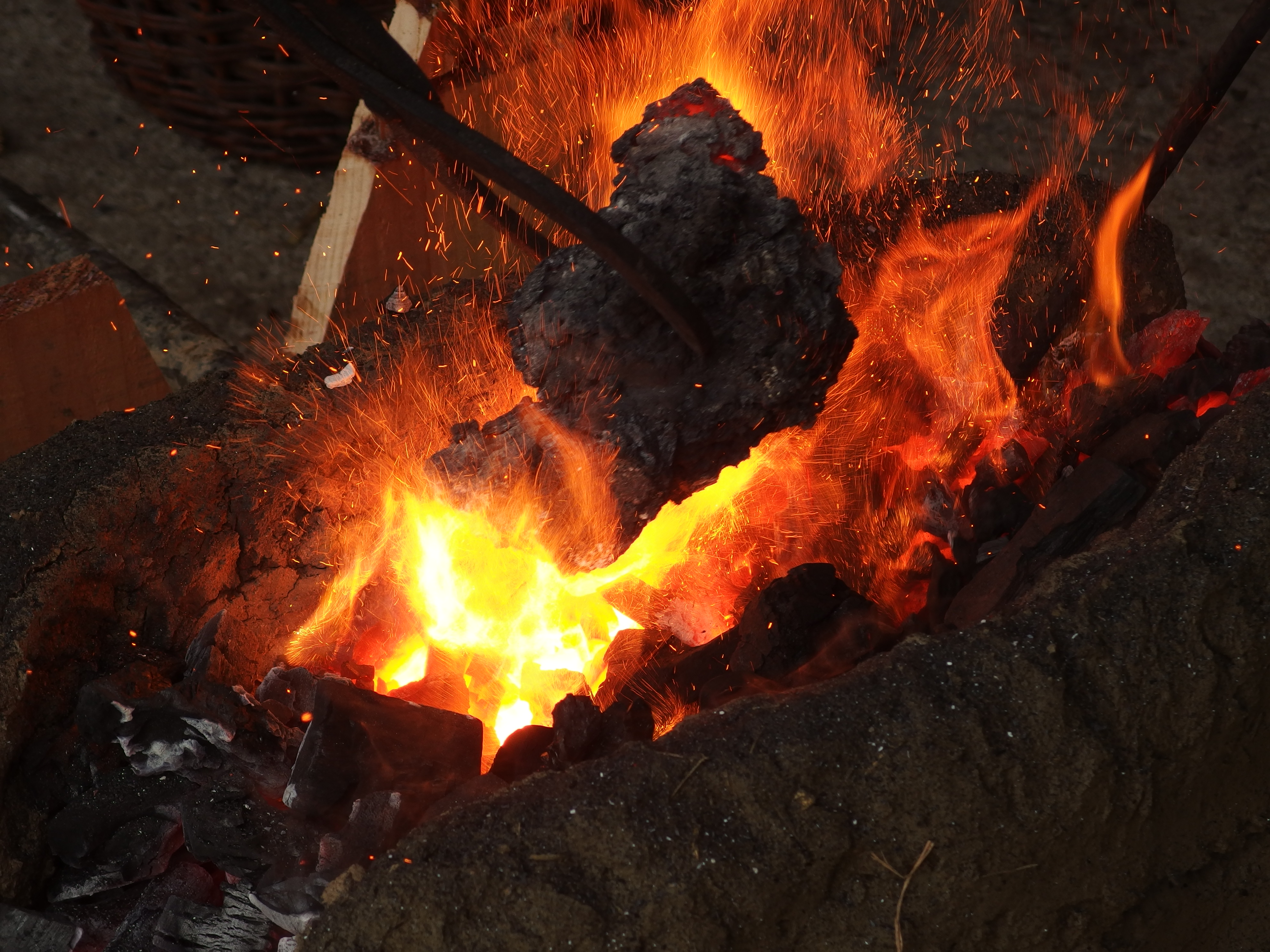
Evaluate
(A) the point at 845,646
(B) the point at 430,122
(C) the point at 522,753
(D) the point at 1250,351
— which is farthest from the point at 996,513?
(B) the point at 430,122

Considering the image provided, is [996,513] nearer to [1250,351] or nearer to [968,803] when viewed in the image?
[1250,351]

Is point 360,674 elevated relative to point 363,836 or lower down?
elevated

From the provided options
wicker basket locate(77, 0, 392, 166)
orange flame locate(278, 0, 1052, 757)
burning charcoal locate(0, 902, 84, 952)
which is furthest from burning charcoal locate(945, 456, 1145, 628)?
wicker basket locate(77, 0, 392, 166)

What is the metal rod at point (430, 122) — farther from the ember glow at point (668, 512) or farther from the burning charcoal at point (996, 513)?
the burning charcoal at point (996, 513)

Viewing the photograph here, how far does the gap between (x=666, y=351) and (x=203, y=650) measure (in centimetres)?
89

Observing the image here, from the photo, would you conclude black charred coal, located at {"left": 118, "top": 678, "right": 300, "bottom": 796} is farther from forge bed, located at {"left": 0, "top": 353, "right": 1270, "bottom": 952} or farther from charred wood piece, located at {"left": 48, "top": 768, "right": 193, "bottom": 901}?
forge bed, located at {"left": 0, "top": 353, "right": 1270, "bottom": 952}

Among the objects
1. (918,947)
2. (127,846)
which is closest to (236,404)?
(127,846)

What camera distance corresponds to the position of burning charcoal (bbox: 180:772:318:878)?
1.57m

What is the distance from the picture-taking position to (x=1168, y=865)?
1.38 metres

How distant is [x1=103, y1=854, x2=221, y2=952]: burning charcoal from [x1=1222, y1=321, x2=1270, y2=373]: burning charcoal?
1.82 metres

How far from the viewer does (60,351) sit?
8.74ft

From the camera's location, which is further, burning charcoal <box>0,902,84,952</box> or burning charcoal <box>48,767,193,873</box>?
burning charcoal <box>48,767,193,873</box>

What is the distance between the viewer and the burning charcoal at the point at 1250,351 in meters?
1.85

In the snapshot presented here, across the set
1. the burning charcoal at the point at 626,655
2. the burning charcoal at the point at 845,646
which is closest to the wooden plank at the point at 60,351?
the burning charcoal at the point at 626,655
